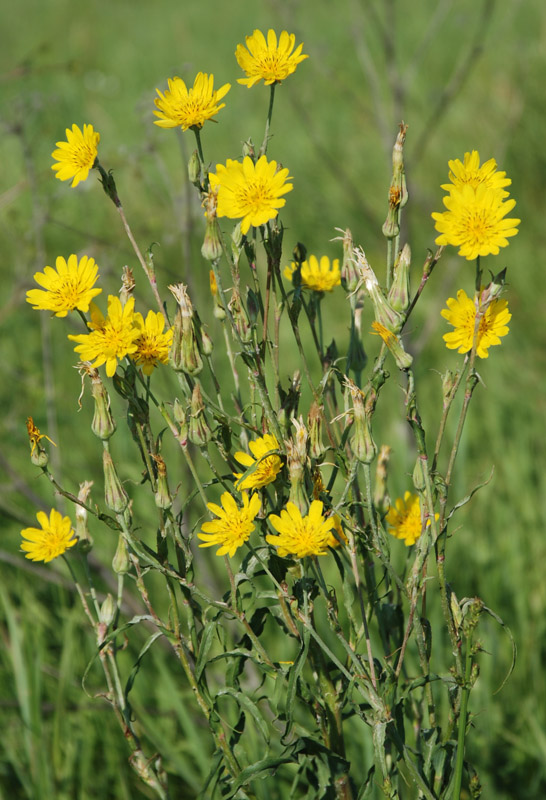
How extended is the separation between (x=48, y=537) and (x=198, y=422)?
34 cm

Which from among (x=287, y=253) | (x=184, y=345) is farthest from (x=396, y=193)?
(x=287, y=253)

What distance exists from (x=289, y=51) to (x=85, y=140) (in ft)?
1.00

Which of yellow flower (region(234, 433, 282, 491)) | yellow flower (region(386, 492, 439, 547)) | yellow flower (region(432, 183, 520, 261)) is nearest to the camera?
yellow flower (region(432, 183, 520, 261))

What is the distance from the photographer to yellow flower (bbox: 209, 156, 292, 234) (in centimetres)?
95

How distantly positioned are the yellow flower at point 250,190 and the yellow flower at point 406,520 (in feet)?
1.70

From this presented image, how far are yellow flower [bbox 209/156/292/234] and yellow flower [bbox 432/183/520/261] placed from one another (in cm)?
19

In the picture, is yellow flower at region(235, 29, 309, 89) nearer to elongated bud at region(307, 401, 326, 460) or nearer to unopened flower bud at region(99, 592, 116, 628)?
elongated bud at region(307, 401, 326, 460)

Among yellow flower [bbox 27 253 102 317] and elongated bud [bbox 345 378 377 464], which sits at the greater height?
yellow flower [bbox 27 253 102 317]

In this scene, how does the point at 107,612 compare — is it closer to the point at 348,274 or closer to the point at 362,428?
the point at 362,428

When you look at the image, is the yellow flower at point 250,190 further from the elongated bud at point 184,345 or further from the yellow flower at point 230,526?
the yellow flower at point 230,526

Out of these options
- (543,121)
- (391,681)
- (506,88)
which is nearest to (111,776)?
(391,681)

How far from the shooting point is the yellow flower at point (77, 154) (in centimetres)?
102

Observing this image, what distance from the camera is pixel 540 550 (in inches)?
88.7

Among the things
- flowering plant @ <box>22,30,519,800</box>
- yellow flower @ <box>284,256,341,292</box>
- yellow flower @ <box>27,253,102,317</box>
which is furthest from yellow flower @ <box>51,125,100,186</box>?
yellow flower @ <box>284,256,341,292</box>
